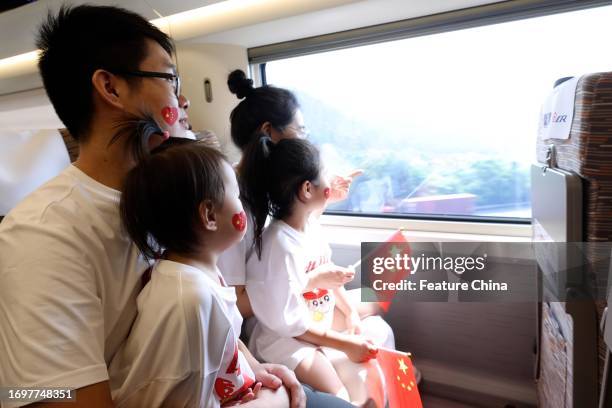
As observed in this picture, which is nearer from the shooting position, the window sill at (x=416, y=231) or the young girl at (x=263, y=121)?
the young girl at (x=263, y=121)

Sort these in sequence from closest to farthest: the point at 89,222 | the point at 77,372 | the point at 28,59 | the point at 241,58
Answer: the point at 77,372 → the point at 89,222 → the point at 241,58 → the point at 28,59

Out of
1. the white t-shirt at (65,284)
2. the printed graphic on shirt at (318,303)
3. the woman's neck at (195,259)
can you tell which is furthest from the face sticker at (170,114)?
the printed graphic on shirt at (318,303)

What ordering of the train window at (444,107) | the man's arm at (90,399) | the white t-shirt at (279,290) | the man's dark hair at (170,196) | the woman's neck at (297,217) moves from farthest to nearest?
the train window at (444,107) → the woman's neck at (297,217) → the white t-shirt at (279,290) → the man's dark hair at (170,196) → the man's arm at (90,399)

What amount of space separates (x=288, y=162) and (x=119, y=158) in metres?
0.60

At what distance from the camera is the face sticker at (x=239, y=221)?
91 centimetres

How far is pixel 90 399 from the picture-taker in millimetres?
693

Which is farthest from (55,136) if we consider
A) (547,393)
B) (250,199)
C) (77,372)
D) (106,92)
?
(547,393)

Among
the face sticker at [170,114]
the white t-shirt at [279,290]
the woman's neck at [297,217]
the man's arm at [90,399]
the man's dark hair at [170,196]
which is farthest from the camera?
the woman's neck at [297,217]

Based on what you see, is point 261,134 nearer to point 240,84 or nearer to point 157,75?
point 240,84

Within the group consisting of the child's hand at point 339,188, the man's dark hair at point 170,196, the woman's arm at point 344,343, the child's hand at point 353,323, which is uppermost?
the man's dark hair at point 170,196

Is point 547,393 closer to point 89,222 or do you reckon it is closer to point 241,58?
point 89,222

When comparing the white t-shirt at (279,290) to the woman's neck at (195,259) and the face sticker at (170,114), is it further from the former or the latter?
the face sticker at (170,114)

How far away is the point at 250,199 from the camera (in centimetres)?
139

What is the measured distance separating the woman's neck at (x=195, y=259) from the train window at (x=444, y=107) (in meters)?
1.51
